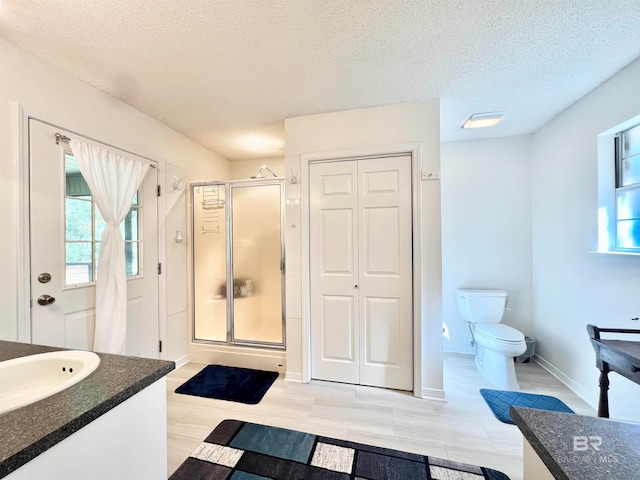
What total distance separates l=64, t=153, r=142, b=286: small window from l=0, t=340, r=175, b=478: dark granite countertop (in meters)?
1.06

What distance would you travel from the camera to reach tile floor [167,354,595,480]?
1.59 m

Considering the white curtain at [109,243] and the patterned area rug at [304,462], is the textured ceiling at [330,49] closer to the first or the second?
the white curtain at [109,243]

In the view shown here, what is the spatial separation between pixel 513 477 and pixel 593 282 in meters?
1.58

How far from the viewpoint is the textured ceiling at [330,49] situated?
133 cm

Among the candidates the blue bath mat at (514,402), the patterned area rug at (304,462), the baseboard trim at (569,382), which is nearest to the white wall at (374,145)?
the blue bath mat at (514,402)

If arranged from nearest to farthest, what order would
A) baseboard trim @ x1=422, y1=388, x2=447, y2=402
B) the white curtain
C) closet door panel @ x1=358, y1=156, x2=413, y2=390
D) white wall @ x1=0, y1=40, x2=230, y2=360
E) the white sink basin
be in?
the white sink basin, white wall @ x1=0, y1=40, x2=230, y2=360, the white curtain, baseboard trim @ x1=422, y1=388, x2=447, y2=402, closet door panel @ x1=358, y1=156, x2=413, y2=390

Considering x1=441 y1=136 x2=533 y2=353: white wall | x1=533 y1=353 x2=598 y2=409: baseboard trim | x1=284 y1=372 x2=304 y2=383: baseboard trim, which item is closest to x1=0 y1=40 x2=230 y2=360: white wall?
x1=284 y1=372 x2=304 y2=383: baseboard trim

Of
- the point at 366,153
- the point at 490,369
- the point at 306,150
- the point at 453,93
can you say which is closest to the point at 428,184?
the point at 366,153

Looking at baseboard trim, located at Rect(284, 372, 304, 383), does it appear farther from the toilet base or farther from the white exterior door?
the toilet base

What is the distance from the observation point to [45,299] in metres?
1.67

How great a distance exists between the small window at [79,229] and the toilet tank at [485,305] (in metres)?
3.38

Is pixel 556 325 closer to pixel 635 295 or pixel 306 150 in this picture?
pixel 635 295

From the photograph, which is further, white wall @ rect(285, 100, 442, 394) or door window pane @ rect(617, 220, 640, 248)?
white wall @ rect(285, 100, 442, 394)

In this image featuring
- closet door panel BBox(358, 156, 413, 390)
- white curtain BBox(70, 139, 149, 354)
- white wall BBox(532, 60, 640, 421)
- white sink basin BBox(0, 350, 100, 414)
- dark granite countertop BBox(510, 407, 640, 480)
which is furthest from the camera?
closet door panel BBox(358, 156, 413, 390)
